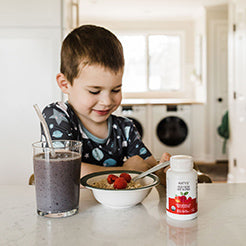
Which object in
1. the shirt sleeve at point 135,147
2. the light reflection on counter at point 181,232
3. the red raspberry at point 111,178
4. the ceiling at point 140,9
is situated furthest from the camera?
the ceiling at point 140,9

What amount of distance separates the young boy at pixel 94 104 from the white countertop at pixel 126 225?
0.68 ft

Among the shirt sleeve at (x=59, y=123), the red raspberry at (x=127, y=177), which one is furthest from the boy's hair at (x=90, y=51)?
the red raspberry at (x=127, y=177)

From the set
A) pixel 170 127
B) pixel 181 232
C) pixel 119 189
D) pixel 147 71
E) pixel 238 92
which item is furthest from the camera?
pixel 147 71

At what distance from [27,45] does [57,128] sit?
1.32 m

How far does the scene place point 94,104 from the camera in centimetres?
100

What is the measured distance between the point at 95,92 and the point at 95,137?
0.21 m

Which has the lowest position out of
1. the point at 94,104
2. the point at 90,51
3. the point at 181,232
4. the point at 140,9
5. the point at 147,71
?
the point at 181,232

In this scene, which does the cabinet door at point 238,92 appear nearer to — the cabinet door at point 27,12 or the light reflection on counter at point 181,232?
the cabinet door at point 27,12

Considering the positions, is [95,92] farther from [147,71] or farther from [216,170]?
[147,71]

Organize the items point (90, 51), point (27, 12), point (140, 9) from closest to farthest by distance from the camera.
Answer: point (90, 51), point (27, 12), point (140, 9)

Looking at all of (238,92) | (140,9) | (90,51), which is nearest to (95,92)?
(90,51)

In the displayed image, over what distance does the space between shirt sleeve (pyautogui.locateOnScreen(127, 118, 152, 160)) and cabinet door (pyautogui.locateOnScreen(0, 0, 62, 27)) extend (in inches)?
48.5

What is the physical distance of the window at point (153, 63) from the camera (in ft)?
19.8

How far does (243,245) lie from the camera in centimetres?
57
